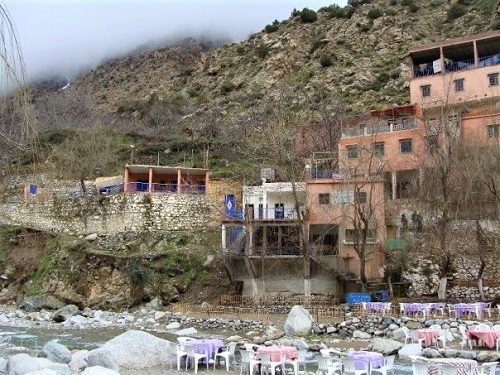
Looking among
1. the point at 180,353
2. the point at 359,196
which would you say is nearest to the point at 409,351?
the point at 180,353

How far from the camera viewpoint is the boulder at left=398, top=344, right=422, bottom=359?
16.3m

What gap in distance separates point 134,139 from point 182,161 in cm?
→ 1030

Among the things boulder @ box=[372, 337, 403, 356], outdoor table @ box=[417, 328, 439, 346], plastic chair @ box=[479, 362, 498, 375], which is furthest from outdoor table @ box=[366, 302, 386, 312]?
plastic chair @ box=[479, 362, 498, 375]

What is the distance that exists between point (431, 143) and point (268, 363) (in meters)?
22.4

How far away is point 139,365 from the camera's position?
48.8 feet

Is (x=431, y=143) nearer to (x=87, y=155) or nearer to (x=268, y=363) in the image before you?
(x=268, y=363)

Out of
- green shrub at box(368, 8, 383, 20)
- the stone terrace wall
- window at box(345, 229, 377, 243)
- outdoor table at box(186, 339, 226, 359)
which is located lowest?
outdoor table at box(186, 339, 226, 359)

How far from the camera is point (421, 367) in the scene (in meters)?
12.0

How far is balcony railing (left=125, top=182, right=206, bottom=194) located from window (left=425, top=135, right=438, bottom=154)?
1709 cm

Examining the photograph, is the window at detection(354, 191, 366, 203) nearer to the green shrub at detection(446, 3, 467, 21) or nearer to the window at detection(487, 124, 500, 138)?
the window at detection(487, 124, 500, 138)

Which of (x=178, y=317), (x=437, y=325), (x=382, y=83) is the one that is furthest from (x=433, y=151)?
(x=382, y=83)

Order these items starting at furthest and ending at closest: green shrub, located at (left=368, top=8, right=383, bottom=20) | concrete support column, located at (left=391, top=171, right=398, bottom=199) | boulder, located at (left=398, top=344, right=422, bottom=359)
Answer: green shrub, located at (left=368, top=8, right=383, bottom=20)
concrete support column, located at (left=391, top=171, right=398, bottom=199)
boulder, located at (left=398, top=344, right=422, bottom=359)

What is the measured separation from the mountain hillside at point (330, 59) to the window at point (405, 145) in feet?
75.7

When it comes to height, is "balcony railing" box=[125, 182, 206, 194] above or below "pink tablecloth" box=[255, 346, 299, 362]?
above
